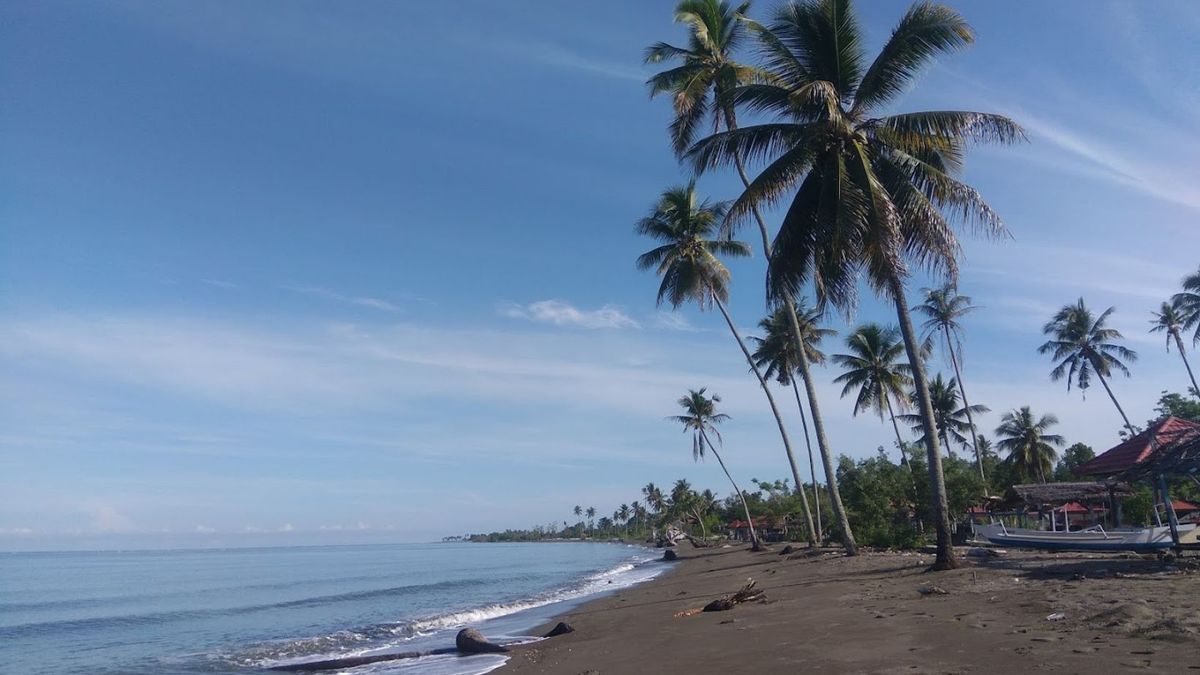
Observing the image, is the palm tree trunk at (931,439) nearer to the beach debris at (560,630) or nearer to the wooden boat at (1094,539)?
the wooden boat at (1094,539)

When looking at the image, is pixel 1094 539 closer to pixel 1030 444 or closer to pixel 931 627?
pixel 931 627

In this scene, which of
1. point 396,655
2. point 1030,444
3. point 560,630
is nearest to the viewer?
point 396,655

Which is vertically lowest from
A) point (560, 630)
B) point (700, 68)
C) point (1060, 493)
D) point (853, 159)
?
point (560, 630)

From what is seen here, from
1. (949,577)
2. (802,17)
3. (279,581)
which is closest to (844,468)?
(949,577)

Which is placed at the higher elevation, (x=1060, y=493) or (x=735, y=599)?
(x=1060, y=493)

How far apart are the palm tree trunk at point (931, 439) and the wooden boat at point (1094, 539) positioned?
668 cm

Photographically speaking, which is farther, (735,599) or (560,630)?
(560,630)

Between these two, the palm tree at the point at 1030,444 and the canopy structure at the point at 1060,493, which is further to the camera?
the palm tree at the point at 1030,444

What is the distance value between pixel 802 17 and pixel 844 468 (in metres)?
26.3

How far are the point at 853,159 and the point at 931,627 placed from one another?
9413 millimetres

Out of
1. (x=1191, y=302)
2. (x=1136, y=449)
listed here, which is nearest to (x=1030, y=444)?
(x=1191, y=302)

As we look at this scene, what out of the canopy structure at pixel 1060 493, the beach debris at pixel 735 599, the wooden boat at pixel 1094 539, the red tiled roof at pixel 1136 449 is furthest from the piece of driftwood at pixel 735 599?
the canopy structure at pixel 1060 493

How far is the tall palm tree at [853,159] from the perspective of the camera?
14.7m

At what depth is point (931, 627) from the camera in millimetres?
9680
